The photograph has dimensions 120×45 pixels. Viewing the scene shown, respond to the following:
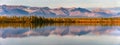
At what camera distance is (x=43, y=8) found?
1891 cm

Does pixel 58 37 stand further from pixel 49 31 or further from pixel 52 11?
pixel 52 11

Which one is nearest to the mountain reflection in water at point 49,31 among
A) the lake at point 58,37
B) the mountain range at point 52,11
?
the lake at point 58,37

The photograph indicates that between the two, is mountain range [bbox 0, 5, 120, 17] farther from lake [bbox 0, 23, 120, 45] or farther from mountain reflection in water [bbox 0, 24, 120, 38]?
lake [bbox 0, 23, 120, 45]

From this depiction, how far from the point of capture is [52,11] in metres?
19.2

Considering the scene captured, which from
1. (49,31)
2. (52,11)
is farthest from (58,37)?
(52,11)

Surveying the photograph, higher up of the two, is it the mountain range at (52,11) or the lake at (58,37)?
the lake at (58,37)

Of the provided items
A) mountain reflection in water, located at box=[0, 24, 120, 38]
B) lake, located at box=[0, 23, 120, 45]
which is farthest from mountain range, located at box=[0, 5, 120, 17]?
lake, located at box=[0, 23, 120, 45]

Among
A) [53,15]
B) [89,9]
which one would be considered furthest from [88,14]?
[53,15]

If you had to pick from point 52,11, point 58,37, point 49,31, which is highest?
point 58,37

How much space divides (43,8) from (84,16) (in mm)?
3838

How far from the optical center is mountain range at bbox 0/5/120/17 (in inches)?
744

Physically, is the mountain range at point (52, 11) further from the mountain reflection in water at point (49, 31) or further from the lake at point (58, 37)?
the lake at point (58, 37)

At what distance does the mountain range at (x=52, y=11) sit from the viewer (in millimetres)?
18891

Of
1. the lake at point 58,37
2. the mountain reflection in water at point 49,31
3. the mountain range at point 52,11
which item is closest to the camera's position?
the lake at point 58,37
